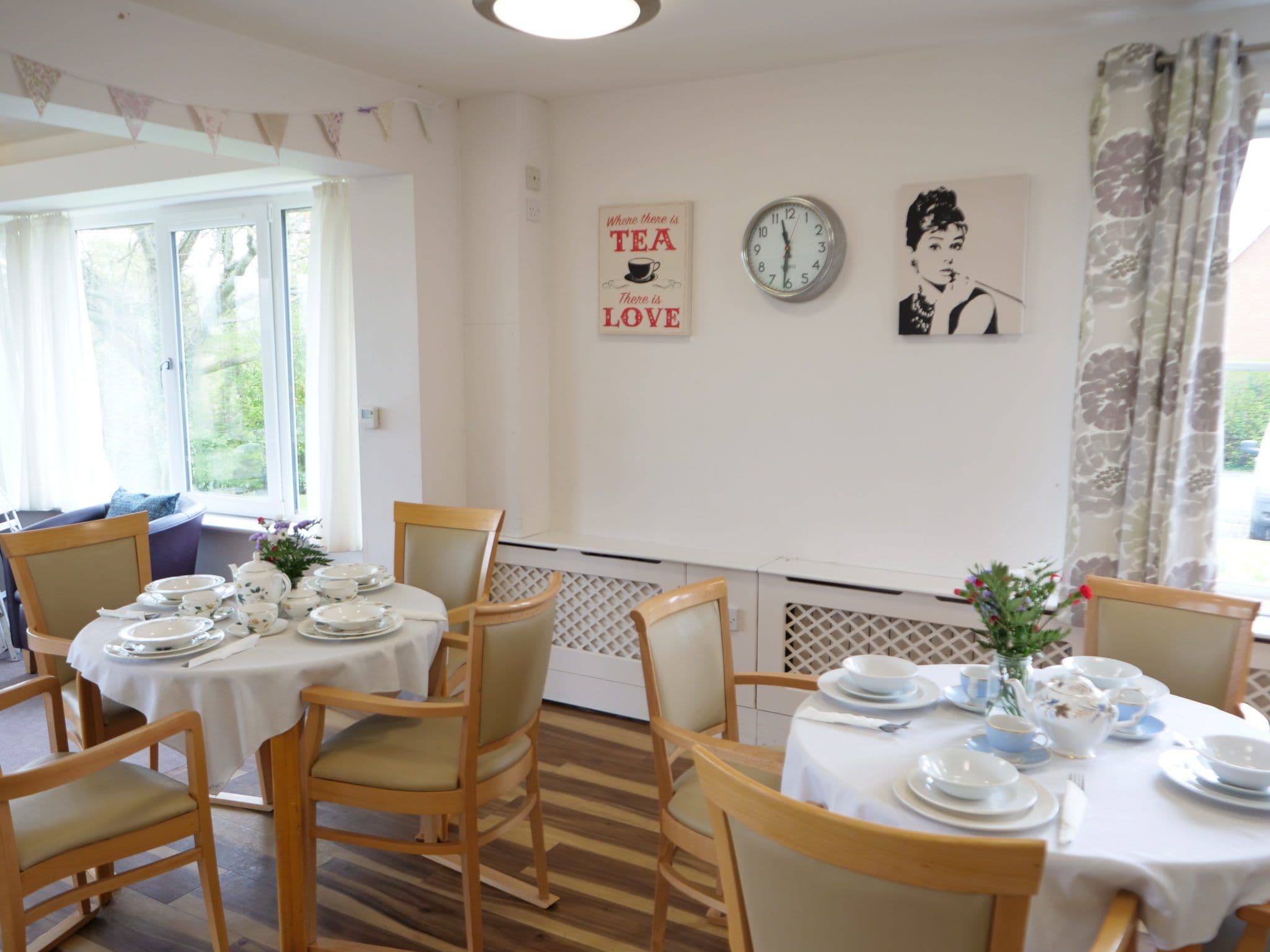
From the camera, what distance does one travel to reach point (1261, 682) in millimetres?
2646

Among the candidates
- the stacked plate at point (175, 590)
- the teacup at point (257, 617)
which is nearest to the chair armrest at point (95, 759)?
the teacup at point (257, 617)

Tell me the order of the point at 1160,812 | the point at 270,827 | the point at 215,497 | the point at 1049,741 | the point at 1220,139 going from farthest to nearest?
the point at 215,497
the point at 270,827
the point at 1220,139
the point at 1049,741
the point at 1160,812

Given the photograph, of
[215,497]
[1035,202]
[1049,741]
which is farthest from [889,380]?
[215,497]

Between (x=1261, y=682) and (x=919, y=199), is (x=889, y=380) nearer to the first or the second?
(x=919, y=199)

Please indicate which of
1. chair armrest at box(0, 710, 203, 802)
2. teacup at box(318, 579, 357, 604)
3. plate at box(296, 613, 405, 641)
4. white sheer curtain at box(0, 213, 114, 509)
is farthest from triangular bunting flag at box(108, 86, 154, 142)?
white sheer curtain at box(0, 213, 114, 509)

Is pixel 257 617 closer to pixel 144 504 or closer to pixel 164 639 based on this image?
pixel 164 639

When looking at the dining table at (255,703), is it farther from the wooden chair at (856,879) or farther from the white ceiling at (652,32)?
the white ceiling at (652,32)

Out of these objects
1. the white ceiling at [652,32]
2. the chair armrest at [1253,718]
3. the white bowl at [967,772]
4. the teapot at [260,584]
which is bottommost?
the chair armrest at [1253,718]

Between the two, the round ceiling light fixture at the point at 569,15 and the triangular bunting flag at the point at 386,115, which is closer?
the round ceiling light fixture at the point at 569,15

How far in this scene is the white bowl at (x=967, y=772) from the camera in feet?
4.98

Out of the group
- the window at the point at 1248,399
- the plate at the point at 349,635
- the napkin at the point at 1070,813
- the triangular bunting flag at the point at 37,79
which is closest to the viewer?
the napkin at the point at 1070,813

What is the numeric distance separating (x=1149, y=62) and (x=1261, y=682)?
1.83 metres

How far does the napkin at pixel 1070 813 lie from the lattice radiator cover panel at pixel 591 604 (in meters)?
2.08

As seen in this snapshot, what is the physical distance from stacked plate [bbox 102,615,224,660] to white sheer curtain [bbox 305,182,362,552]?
185 centimetres
